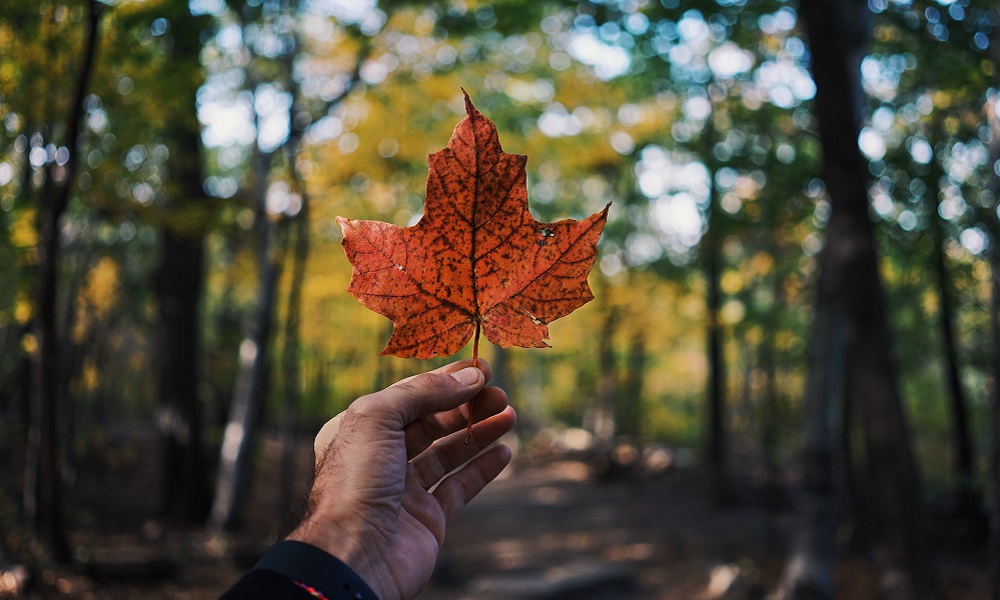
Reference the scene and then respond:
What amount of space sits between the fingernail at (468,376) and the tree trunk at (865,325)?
410cm

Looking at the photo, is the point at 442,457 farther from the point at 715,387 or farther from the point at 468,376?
the point at 715,387

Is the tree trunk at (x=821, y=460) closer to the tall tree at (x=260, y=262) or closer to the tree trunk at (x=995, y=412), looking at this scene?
the tree trunk at (x=995, y=412)

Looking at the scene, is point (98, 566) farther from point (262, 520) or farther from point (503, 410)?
point (503, 410)

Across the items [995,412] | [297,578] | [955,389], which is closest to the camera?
[297,578]

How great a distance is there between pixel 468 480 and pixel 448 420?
0.53 feet

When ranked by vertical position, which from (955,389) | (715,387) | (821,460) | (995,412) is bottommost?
(715,387)

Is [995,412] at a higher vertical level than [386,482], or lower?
lower

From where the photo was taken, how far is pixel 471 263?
1.28 meters

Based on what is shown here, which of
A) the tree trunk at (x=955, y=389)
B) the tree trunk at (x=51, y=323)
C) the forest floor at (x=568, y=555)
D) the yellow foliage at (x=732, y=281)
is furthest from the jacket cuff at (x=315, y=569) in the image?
the yellow foliage at (x=732, y=281)

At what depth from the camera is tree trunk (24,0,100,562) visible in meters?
4.79

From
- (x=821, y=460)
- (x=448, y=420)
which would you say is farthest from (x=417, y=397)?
(x=821, y=460)

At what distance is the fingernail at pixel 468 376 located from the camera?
1.32 meters

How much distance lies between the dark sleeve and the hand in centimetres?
3

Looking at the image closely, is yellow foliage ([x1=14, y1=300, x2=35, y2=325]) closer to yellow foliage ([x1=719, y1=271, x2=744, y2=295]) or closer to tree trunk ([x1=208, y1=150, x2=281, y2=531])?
tree trunk ([x1=208, y1=150, x2=281, y2=531])
